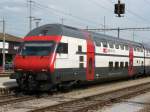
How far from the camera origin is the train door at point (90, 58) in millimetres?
22984

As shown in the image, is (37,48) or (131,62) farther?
(131,62)

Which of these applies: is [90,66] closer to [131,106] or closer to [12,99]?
[12,99]

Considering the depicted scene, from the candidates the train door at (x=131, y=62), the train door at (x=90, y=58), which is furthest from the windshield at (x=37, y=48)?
the train door at (x=131, y=62)

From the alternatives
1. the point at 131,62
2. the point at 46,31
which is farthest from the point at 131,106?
the point at 131,62

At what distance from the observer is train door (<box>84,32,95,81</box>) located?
23.0 meters

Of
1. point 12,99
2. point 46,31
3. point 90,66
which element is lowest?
point 12,99

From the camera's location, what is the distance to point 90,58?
23.3 meters

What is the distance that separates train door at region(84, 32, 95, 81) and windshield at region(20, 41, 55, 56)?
369 cm

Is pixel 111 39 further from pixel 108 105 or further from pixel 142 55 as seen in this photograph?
pixel 108 105

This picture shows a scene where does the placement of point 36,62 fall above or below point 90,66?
above

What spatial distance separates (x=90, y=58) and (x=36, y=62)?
466cm

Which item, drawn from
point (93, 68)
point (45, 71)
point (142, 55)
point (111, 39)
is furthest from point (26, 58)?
point (142, 55)

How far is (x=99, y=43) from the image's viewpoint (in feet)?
81.9

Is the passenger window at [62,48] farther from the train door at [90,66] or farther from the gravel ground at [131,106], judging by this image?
the gravel ground at [131,106]
